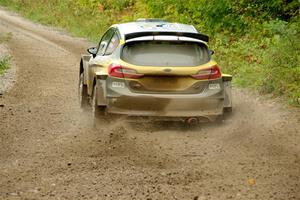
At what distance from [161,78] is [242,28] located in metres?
10.2

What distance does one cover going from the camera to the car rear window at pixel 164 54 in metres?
9.27

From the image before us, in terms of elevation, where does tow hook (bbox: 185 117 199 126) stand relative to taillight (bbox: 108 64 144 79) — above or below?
below

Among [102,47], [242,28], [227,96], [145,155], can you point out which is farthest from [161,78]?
[242,28]

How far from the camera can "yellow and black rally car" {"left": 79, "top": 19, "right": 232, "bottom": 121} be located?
916 cm

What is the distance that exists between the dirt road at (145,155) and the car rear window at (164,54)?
3.38 feet

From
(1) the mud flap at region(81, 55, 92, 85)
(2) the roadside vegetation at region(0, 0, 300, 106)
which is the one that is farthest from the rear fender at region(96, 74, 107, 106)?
(2) the roadside vegetation at region(0, 0, 300, 106)

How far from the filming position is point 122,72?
9227 mm

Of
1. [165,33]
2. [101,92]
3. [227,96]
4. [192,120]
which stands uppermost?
[165,33]

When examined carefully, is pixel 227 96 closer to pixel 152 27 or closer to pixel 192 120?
pixel 192 120

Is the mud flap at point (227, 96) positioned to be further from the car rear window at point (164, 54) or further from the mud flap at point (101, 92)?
the mud flap at point (101, 92)

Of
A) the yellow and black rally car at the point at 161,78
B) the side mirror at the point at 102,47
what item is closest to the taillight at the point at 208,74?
the yellow and black rally car at the point at 161,78

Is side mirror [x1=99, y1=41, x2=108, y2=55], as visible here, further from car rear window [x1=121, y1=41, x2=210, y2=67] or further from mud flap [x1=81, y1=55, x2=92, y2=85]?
car rear window [x1=121, y1=41, x2=210, y2=67]

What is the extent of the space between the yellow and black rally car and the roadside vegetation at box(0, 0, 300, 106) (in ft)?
10.1

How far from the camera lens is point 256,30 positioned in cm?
1820
